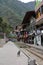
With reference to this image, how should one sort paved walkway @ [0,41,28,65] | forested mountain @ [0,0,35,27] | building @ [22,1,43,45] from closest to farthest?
paved walkway @ [0,41,28,65] → building @ [22,1,43,45] → forested mountain @ [0,0,35,27]

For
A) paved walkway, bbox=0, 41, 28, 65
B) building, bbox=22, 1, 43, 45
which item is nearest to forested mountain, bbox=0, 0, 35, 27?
building, bbox=22, 1, 43, 45

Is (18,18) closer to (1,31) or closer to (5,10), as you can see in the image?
(5,10)

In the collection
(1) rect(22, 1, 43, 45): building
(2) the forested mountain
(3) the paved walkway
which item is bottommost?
(3) the paved walkway

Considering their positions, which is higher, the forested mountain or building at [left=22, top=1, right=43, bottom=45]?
the forested mountain

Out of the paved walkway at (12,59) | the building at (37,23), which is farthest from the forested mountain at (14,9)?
the paved walkway at (12,59)

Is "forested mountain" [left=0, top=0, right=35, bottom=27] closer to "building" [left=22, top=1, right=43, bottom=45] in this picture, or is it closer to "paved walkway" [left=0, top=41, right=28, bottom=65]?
"building" [left=22, top=1, right=43, bottom=45]

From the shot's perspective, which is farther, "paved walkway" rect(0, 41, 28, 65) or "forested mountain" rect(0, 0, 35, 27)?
"forested mountain" rect(0, 0, 35, 27)

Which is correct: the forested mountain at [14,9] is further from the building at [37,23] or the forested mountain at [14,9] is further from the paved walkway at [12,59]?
the paved walkway at [12,59]

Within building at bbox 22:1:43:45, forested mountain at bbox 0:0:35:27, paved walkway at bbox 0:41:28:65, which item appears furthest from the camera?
forested mountain at bbox 0:0:35:27

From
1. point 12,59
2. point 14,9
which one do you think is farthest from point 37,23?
point 14,9

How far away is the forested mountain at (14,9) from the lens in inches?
5217

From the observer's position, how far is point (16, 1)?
168250 millimetres

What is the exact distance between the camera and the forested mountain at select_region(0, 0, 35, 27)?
132500 mm

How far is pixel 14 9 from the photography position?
152m
